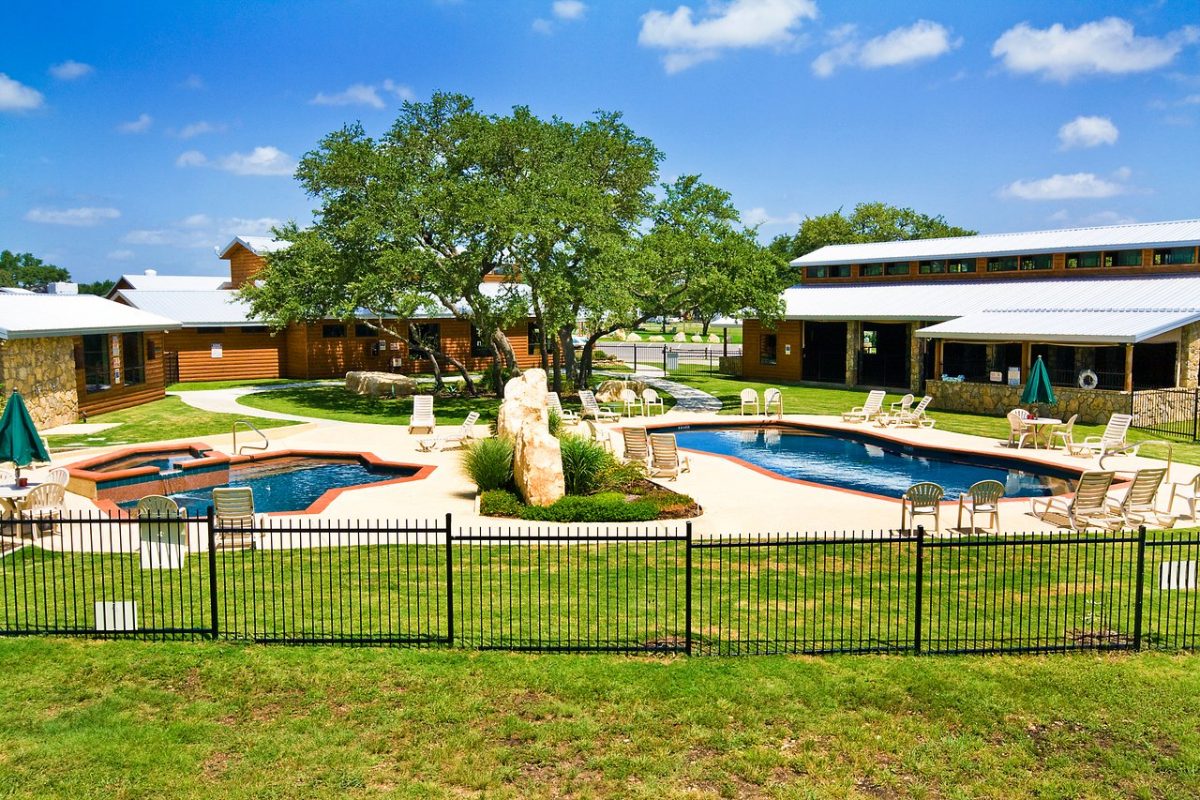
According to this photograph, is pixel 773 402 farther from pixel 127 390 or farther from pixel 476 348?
pixel 127 390

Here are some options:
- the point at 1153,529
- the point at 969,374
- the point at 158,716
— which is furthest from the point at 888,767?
the point at 969,374

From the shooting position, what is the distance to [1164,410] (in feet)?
89.4

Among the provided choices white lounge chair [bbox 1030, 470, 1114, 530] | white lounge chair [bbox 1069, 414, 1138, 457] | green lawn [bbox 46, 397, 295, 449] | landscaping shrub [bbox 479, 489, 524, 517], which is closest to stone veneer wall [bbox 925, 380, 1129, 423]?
white lounge chair [bbox 1069, 414, 1138, 457]

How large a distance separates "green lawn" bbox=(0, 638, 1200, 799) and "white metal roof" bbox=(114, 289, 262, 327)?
3416 centimetres

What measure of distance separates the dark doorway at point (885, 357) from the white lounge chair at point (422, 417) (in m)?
20.5

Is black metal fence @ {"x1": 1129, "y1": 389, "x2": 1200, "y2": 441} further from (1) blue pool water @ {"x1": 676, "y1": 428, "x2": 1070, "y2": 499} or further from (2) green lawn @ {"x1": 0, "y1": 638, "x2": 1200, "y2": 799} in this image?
(2) green lawn @ {"x1": 0, "y1": 638, "x2": 1200, "y2": 799}

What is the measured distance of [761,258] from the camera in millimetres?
33625

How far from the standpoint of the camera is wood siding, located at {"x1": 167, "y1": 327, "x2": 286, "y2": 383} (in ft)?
136

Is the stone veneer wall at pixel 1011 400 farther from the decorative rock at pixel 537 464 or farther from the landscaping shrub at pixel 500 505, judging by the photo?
the landscaping shrub at pixel 500 505

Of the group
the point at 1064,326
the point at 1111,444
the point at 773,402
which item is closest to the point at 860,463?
the point at 1111,444

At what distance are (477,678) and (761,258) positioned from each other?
1057 inches

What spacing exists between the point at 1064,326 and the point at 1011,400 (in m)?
2.80

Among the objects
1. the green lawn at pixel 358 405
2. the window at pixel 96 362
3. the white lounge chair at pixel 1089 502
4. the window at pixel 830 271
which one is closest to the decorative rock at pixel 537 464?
the white lounge chair at pixel 1089 502

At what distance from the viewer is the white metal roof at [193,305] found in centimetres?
4125
